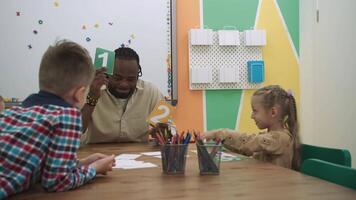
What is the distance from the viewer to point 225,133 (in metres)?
1.68

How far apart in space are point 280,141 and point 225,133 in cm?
23

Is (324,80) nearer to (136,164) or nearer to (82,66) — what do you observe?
(136,164)

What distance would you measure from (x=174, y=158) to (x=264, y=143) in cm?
52

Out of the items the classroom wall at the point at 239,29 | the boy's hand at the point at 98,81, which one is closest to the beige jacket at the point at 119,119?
the boy's hand at the point at 98,81

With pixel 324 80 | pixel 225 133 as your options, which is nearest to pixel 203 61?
pixel 324 80

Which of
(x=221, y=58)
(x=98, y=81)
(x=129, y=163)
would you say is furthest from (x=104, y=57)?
(x=221, y=58)

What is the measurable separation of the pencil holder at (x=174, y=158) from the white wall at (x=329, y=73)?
2.00 metres

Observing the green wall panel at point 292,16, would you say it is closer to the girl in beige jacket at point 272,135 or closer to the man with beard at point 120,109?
the man with beard at point 120,109

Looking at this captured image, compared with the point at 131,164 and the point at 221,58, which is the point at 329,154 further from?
the point at 221,58

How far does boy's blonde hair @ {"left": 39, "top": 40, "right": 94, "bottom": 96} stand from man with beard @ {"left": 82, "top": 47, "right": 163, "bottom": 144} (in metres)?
1.07

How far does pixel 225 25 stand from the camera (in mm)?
3113

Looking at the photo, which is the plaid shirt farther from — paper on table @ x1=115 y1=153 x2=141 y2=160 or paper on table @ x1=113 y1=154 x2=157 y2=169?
paper on table @ x1=115 y1=153 x2=141 y2=160

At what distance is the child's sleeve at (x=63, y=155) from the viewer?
2.99 ft

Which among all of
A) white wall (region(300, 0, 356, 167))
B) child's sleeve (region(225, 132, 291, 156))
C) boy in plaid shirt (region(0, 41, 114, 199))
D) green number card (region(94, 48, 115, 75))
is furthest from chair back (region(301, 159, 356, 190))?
white wall (region(300, 0, 356, 167))
